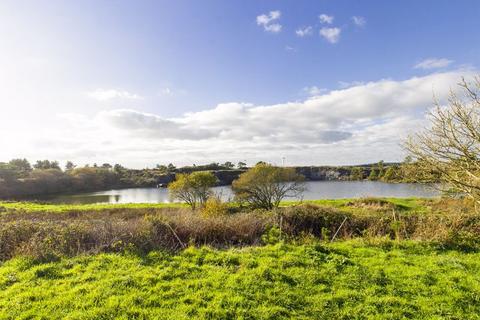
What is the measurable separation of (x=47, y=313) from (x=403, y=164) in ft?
46.7

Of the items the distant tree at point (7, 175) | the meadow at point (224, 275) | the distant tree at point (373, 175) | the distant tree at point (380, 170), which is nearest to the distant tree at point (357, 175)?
the distant tree at point (380, 170)

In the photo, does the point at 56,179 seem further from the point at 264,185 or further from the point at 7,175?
the point at 264,185

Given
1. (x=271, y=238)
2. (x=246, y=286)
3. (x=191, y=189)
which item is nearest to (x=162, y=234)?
(x=271, y=238)

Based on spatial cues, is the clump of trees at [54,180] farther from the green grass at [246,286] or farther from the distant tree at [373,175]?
the distant tree at [373,175]

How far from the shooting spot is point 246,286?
620cm

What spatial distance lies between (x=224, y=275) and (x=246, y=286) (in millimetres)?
739

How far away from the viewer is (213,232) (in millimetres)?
11383

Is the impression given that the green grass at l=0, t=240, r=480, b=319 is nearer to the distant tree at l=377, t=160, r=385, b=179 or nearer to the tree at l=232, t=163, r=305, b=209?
the tree at l=232, t=163, r=305, b=209

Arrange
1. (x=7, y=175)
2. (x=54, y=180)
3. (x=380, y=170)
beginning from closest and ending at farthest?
(x=7, y=175)
(x=54, y=180)
(x=380, y=170)

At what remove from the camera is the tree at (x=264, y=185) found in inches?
1405

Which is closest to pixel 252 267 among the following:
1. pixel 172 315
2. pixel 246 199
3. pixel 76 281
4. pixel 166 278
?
pixel 166 278

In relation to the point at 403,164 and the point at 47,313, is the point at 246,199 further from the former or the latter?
the point at 47,313

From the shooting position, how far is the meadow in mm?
5352

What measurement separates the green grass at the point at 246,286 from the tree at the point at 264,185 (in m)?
26.2
